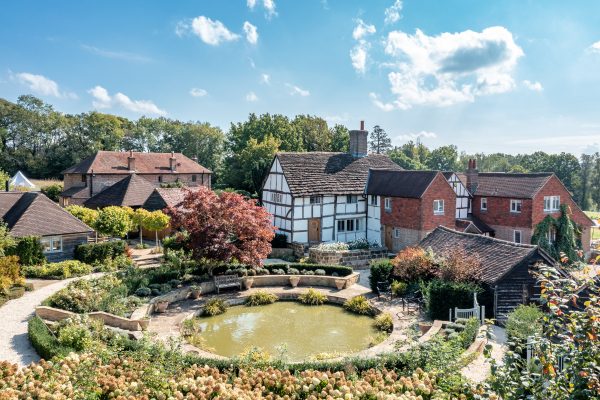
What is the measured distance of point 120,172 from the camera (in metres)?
48.3

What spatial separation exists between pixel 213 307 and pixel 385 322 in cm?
764

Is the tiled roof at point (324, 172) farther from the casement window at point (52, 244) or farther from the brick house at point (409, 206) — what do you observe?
the casement window at point (52, 244)

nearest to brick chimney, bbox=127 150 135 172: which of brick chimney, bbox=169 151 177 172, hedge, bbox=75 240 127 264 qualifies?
brick chimney, bbox=169 151 177 172

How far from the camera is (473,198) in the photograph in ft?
119

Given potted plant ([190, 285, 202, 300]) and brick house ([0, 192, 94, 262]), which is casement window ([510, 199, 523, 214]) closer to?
potted plant ([190, 285, 202, 300])

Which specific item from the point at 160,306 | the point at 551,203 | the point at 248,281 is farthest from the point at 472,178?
the point at 160,306

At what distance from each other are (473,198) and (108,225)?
27.3 meters

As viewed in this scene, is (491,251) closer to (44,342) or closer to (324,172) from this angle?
(324,172)

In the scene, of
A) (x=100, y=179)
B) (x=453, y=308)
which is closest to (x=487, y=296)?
(x=453, y=308)

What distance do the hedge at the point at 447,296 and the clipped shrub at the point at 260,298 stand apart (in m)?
7.64

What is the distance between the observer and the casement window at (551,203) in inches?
1324

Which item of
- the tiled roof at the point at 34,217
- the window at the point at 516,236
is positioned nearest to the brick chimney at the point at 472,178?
the window at the point at 516,236

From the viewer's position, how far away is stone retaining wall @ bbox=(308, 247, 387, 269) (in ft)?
96.0

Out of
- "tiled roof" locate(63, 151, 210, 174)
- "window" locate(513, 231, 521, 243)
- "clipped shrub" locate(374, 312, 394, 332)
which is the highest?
"tiled roof" locate(63, 151, 210, 174)
